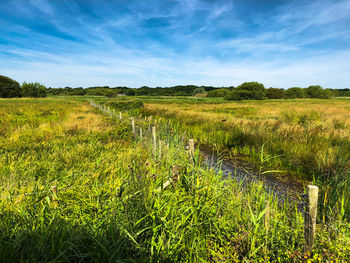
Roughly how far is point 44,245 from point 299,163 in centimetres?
777

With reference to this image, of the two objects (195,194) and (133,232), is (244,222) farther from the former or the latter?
(133,232)

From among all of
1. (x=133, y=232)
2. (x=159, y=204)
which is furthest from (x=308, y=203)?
(x=133, y=232)

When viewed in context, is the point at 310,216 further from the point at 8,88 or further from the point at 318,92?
the point at 318,92

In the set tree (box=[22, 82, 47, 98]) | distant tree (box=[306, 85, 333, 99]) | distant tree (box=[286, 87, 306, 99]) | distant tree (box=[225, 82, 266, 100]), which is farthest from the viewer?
distant tree (box=[286, 87, 306, 99])

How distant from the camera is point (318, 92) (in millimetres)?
94625

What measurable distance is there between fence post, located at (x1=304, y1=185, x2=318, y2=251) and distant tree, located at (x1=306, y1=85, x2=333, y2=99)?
11529cm

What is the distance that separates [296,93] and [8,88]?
147894 mm

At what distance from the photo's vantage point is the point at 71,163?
5.10 m

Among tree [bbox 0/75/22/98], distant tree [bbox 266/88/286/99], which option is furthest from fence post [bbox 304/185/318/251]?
distant tree [bbox 266/88/286/99]

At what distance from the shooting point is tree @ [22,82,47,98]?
296 ft

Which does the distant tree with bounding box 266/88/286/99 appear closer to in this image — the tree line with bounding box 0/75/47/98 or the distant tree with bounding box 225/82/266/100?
the distant tree with bounding box 225/82/266/100

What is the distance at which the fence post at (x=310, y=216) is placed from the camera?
2.01 metres

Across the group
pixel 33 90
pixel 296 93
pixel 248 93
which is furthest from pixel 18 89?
pixel 296 93

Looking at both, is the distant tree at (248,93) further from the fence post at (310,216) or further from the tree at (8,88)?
the tree at (8,88)
